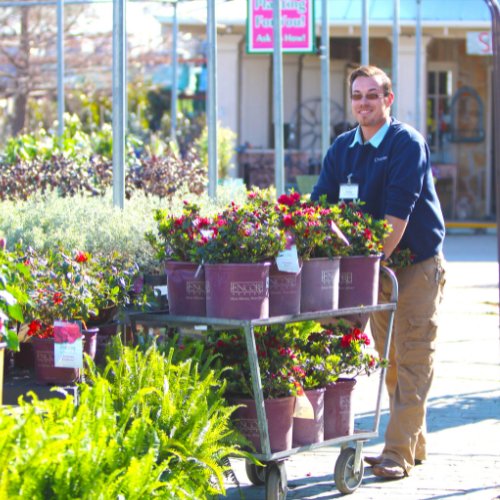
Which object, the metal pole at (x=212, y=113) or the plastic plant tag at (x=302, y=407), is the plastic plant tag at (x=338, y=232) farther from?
the metal pole at (x=212, y=113)

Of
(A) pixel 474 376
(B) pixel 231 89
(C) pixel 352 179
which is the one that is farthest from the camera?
(B) pixel 231 89

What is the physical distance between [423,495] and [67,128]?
8.62m

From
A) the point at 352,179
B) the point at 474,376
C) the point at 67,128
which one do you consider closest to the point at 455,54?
the point at 67,128

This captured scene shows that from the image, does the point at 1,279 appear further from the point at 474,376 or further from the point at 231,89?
the point at 231,89

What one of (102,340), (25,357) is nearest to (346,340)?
(102,340)

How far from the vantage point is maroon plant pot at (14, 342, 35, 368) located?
3.73 metres

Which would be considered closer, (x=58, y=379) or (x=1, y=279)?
(x=1, y=279)

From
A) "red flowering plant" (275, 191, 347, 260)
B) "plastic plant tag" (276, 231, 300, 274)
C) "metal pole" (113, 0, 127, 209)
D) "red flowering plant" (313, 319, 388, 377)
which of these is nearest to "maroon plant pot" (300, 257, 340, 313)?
"red flowering plant" (275, 191, 347, 260)

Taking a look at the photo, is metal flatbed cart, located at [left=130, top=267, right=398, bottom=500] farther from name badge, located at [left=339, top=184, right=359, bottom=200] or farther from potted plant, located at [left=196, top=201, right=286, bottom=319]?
name badge, located at [left=339, top=184, right=359, bottom=200]

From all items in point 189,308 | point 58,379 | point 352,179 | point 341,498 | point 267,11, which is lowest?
point 341,498

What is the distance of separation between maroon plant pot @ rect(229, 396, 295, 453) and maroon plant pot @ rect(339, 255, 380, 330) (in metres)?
0.52

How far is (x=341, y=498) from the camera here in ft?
11.9

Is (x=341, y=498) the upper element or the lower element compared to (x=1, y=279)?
lower

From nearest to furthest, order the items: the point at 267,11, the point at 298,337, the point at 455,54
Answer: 1. the point at 298,337
2. the point at 267,11
3. the point at 455,54
